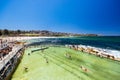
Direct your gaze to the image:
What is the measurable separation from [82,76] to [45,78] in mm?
5809

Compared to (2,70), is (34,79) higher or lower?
lower

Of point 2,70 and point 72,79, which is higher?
point 2,70

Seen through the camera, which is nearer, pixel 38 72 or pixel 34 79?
pixel 34 79

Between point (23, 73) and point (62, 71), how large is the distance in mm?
6636

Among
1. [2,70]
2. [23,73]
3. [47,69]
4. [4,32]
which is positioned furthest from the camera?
[4,32]

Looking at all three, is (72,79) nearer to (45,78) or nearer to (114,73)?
(45,78)

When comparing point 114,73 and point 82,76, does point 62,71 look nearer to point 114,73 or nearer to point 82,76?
point 82,76

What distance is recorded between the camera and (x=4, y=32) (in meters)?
159

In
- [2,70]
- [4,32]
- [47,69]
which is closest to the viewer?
[2,70]

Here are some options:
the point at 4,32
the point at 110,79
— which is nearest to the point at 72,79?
the point at 110,79

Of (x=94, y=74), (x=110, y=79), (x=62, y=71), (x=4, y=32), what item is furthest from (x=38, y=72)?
(x=4, y=32)

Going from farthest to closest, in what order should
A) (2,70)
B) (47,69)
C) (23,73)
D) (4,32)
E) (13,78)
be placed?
(4,32) → (47,69) → (23,73) → (13,78) → (2,70)

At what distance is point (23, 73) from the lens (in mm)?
27781

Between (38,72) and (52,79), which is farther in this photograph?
(38,72)
